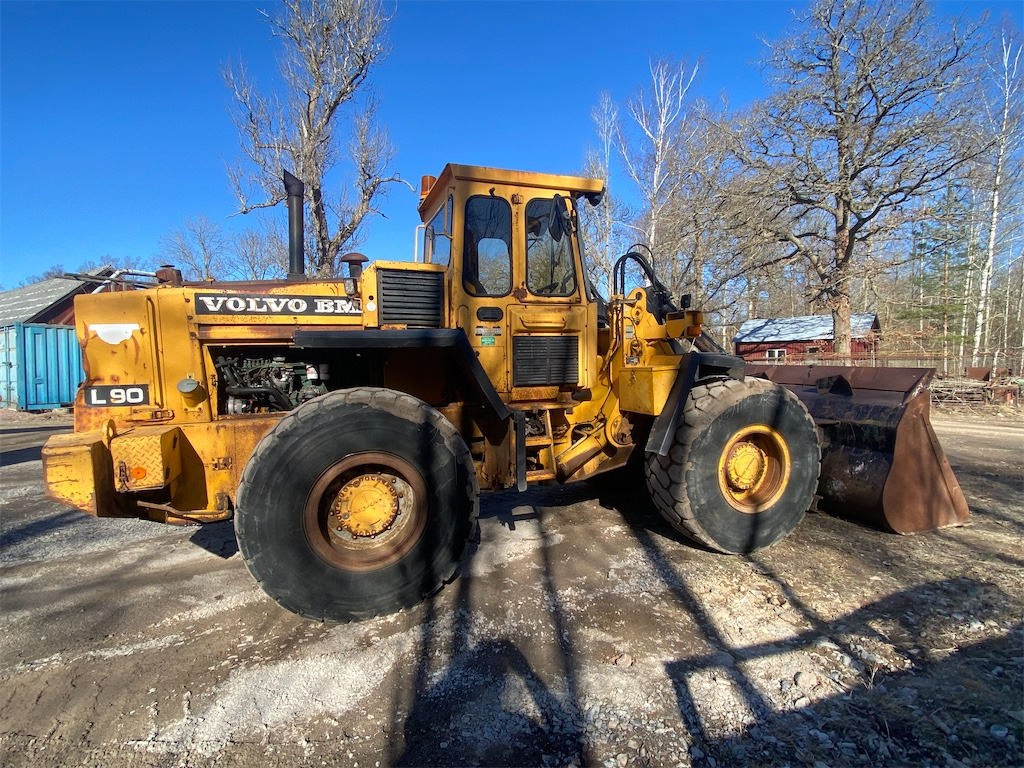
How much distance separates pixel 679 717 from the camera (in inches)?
87.7

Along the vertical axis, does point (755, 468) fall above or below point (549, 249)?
below

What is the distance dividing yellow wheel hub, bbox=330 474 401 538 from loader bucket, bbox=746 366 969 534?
3.82 metres

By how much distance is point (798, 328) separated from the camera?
1129 inches

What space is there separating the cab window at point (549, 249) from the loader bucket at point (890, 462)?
277cm

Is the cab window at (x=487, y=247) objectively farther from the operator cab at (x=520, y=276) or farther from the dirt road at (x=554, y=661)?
Answer: the dirt road at (x=554, y=661)

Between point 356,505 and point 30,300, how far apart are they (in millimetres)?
25562

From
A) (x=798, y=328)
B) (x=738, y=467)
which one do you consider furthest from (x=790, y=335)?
(x=738, y=467)

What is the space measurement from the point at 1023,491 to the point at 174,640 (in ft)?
25.2

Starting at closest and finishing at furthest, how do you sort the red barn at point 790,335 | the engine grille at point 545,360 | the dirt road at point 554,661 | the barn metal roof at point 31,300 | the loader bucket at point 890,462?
the dirt road at point 554,661, the engine grille at point 545,360, the loader bucket at point 890,462, the barn metal roof at point 31,300, the red barn at point 790,335

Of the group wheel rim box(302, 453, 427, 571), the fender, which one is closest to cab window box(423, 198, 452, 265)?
the fender

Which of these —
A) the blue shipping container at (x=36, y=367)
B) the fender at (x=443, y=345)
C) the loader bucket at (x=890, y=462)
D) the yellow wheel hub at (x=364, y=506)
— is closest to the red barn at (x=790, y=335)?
the loader bucket at (x=890, y=462)

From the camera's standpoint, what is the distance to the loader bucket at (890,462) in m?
4.18

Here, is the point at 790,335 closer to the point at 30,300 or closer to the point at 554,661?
the point at 554,661

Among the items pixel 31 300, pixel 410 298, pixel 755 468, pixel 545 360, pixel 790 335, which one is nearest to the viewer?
pixel 410 298
